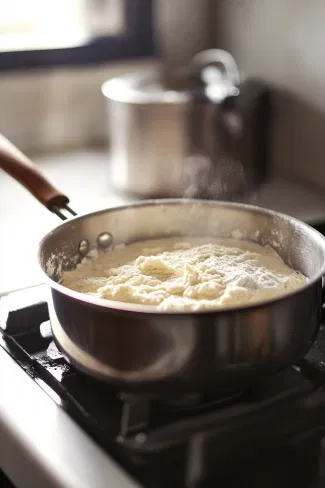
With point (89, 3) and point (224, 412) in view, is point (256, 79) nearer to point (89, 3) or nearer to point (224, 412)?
point (89, 3)

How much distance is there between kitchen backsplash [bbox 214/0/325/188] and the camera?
1.32 m

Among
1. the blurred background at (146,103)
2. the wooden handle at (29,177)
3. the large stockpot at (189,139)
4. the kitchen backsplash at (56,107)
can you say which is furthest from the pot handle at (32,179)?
the kitchen backsplash at (56,107)

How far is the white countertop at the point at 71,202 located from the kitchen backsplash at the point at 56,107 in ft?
0.19

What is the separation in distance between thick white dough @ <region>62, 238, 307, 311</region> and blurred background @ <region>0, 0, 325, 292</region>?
212 mm

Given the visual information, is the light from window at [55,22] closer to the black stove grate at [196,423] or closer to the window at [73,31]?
the window at [73,31]

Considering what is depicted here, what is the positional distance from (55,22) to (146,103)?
447 millimetres

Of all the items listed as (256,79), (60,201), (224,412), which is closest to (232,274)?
(224,412)

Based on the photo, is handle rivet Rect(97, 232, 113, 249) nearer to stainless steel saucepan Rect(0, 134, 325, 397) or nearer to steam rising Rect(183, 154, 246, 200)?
stainless steel saucepan Rect(0, 134, 325, 397)

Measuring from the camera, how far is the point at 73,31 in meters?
1.57

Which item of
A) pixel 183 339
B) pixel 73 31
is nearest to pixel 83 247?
pixel 183 339

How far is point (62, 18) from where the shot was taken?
157 cm

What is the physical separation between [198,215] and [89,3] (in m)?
0.81

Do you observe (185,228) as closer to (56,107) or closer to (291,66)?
(291,66)

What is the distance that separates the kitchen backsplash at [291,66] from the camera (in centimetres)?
132
